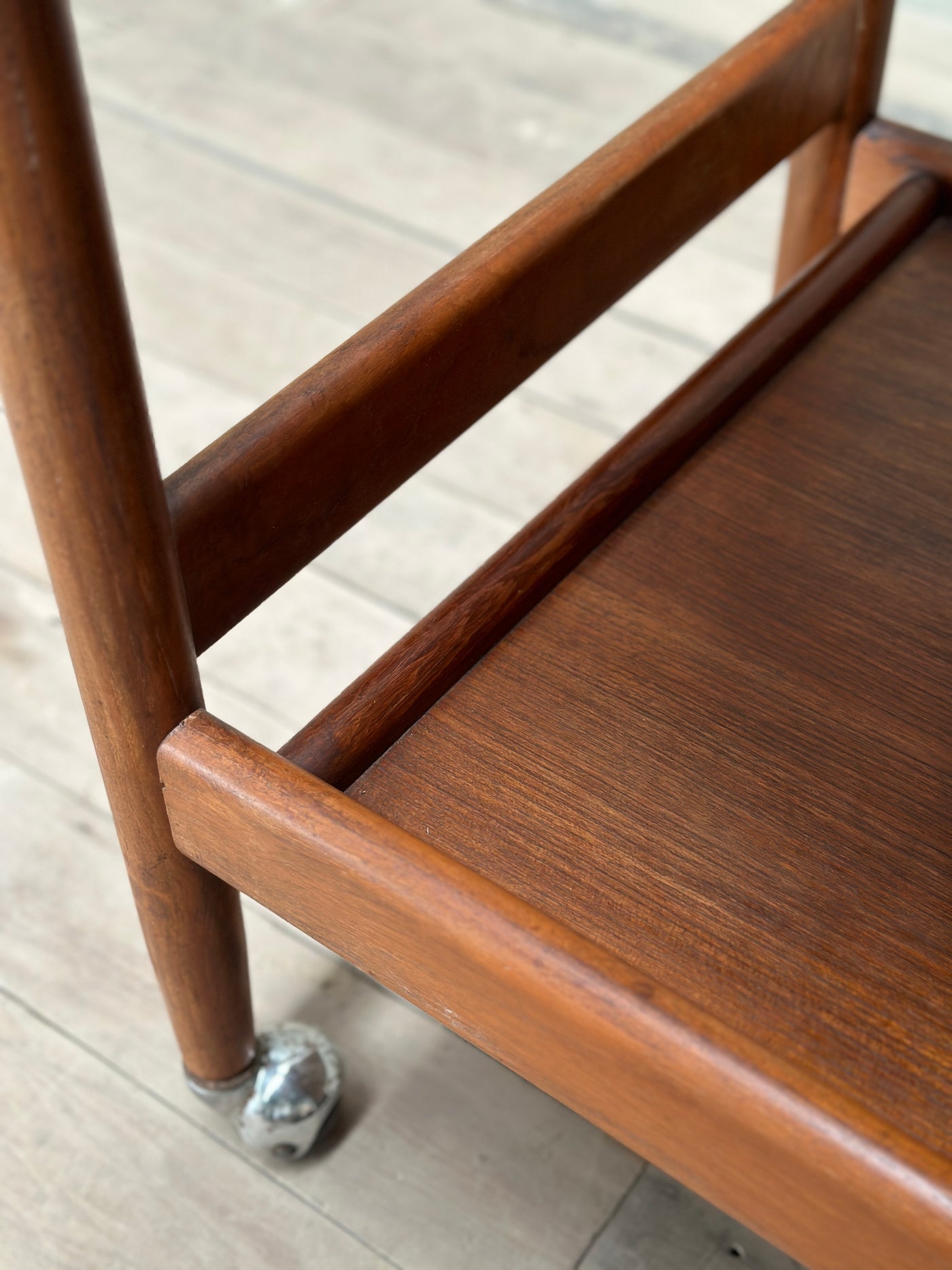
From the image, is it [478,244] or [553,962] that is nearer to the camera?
[553,962]

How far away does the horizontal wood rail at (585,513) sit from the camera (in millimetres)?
462

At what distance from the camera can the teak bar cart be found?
35 cm

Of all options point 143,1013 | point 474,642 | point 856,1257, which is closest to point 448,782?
point 474,642

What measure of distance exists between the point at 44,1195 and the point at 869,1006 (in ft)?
1.25

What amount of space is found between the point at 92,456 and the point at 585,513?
241mm

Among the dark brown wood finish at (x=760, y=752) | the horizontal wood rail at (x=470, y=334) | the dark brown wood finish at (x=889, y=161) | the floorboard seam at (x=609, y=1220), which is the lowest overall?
the floorboard seam at (x=609, y=1220)

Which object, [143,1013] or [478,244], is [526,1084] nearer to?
[143,1013]

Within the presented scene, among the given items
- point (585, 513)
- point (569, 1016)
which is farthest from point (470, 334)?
point (569, 1016)

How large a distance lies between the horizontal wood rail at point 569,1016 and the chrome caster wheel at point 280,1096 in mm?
171

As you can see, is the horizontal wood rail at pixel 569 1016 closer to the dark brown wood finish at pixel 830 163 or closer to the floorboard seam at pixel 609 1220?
the floorboard seam at pixel 609 1220

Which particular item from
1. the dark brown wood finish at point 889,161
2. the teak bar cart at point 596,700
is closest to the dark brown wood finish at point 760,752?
the teak bar cart at point 596,700

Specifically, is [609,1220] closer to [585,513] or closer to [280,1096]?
[280,1096]

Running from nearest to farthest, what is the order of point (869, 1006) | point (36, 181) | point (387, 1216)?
point (36, 181), point (869, 1006), point (387, 1216)

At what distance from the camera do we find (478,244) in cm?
49
